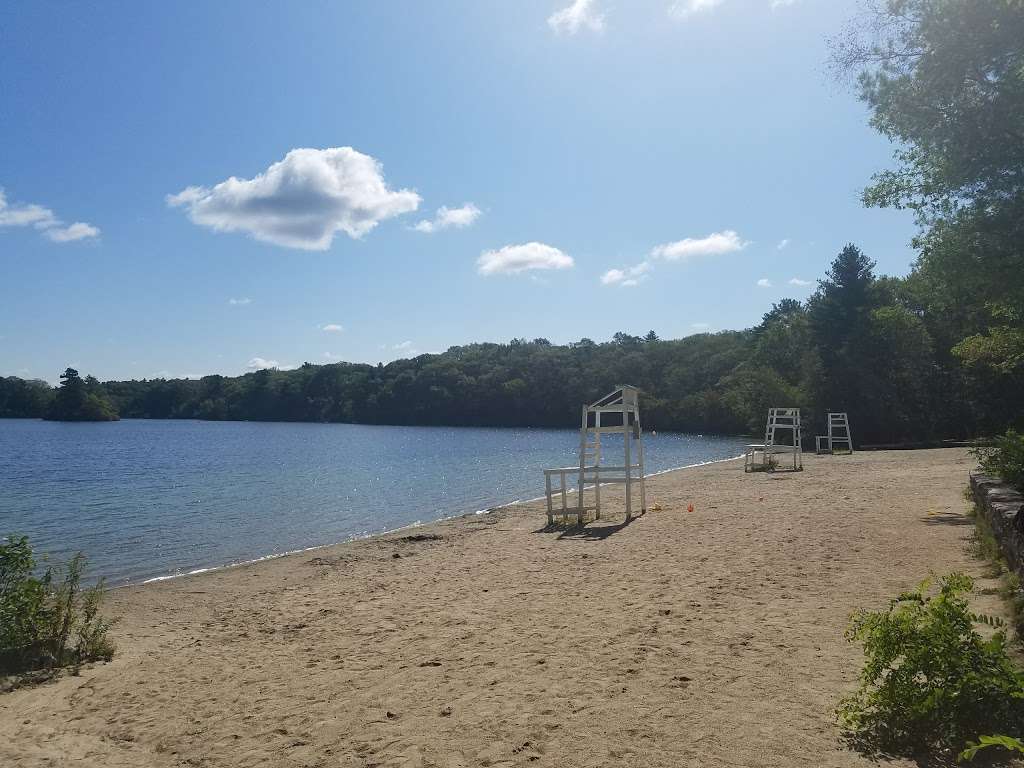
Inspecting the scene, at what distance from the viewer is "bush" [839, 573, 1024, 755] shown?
3.31m

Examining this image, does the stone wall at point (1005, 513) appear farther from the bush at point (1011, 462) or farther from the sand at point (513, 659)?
the sand at point (513, 659)

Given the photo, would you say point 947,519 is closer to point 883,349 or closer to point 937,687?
point 937,687

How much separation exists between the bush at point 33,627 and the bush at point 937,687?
6339 millimetres

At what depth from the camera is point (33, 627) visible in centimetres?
Result: 630

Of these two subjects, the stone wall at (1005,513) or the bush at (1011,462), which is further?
the bush at (1011,462)

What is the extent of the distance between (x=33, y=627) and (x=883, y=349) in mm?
44444

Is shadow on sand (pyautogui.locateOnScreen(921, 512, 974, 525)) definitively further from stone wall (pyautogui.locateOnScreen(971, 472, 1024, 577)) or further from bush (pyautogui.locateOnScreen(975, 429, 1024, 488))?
bush (pyautogui.locateOnScreen(975, 429, 1024, 488))

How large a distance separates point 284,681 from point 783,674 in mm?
3644

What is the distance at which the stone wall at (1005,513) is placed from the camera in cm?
541

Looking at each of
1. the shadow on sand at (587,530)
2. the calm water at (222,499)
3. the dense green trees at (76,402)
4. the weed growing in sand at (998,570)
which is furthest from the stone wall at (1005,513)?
the dense green trees at (76,402)

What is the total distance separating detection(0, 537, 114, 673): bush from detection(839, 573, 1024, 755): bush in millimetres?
6339

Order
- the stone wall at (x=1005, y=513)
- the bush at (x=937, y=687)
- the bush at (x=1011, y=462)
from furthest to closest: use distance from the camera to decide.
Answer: the bush at (x=1011, y=462), the stone wall at (x=1005, y=513), the bush at (x=937, y=687)

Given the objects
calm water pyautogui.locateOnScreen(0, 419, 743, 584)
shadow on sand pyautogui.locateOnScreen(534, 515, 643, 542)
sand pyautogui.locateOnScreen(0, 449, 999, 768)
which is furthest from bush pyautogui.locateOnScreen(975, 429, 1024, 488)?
calm water pyautogui.locateOnScreen(0, 419, 743, 584)

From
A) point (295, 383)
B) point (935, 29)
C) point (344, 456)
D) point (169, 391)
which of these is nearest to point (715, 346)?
point (344, 456)
